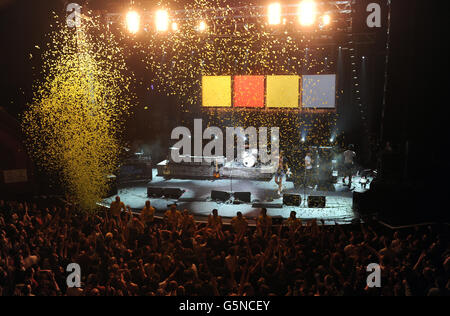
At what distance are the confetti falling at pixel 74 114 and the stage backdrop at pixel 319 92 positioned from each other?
922 centimetres

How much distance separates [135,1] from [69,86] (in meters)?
3.76

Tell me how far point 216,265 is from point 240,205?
5.49 metres

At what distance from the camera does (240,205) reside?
10.7 meters

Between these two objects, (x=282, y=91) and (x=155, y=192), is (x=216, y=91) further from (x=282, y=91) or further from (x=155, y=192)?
(x=155, y=192)

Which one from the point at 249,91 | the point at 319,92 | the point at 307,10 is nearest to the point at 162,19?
the point at 307,10

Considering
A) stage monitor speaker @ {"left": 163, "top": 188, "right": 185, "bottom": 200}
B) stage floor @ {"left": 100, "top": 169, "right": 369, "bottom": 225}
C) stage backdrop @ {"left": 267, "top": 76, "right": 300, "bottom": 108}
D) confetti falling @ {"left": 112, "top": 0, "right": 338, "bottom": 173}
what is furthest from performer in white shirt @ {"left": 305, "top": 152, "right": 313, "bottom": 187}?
stage monitor speaker @ {"left": 163, "top": 188, "right": 185, "bottom": 200}

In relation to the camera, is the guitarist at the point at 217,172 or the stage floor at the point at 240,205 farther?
the guitarist at the point at 217,172

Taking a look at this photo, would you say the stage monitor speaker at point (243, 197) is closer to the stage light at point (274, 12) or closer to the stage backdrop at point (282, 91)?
the stage light at point (274, 12)

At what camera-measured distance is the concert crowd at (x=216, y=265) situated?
446 cm

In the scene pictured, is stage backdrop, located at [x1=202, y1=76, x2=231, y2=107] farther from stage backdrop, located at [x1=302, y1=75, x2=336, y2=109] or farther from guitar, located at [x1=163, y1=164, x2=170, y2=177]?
guitar, located at [x1=163, y1=164, x2=170, y2=177]

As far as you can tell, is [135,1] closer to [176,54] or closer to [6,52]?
[6,52]

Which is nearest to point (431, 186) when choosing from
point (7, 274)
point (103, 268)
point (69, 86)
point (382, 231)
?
point (382, 231)

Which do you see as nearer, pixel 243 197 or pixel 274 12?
pixel 274 12

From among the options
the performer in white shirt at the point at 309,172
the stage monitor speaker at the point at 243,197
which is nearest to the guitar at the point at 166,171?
the stage monitor speaker at the point at 243,197
